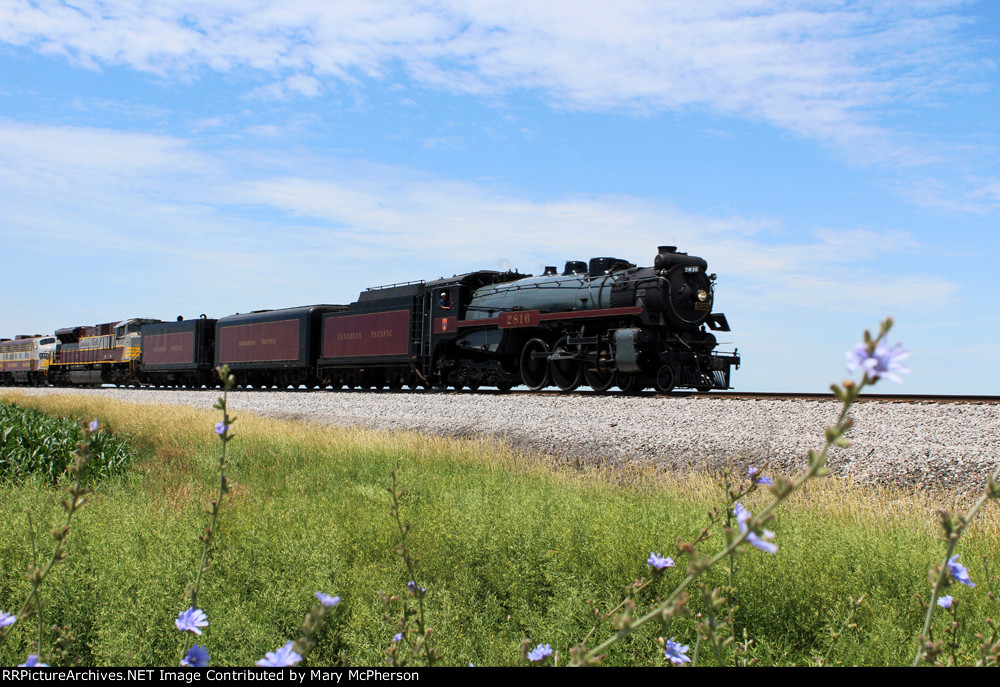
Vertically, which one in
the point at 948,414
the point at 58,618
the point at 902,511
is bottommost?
the point at 58,618

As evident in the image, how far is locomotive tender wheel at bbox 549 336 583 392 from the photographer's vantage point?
18.7m

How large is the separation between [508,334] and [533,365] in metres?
1.09

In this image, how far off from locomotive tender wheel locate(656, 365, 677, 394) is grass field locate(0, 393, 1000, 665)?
30.2 ft

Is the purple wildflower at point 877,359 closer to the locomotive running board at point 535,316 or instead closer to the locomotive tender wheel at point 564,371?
the locomotive running board at point 535,316

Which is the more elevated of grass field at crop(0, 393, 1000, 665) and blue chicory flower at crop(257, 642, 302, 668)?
blue chicory flower at crop(257, 642, 302, 668)

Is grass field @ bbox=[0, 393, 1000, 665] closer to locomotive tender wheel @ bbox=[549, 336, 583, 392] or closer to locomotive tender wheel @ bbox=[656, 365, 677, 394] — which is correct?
locomotive tender wheel @ bbox=[656, 365, 677, 394]

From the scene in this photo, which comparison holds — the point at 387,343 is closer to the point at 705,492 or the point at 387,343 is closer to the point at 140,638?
the point at 705,492

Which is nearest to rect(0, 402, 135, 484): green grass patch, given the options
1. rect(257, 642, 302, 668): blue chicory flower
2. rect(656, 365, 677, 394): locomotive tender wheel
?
rect(257, 642, 302, 668): blue chicory flower

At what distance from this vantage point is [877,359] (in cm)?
132

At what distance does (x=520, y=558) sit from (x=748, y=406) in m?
8.61

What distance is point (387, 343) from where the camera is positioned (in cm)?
2444

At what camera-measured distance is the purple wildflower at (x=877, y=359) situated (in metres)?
1.30

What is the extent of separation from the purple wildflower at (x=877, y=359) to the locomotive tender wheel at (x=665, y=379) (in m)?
16.1
